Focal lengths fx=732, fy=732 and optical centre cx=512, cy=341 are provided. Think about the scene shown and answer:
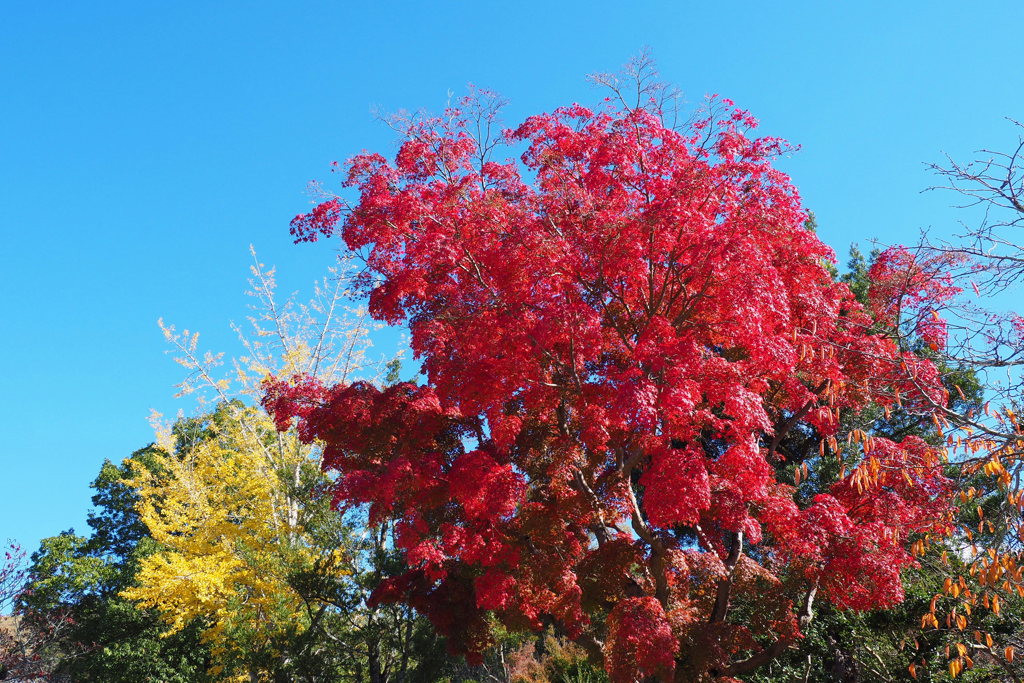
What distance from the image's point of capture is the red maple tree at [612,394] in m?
7.98

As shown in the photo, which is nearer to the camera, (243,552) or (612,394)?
(612,394)

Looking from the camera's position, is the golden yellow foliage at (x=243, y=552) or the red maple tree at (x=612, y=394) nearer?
the red maple tree at (x=612, y=394)

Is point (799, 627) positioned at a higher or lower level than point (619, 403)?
lower

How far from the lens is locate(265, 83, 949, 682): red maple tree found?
7980 mm

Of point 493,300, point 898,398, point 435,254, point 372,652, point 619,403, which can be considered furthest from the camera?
point 372,652

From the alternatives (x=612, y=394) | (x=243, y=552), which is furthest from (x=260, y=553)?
(x=612, y=394)

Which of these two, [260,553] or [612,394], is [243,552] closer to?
[260,553]

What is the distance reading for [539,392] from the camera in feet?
28.1

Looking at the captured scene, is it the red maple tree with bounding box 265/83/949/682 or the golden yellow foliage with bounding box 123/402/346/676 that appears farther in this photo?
the golden yellow foliage with bounding box 123/402/346/676

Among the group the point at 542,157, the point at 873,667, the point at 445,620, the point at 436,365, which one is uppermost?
the point at 542,157

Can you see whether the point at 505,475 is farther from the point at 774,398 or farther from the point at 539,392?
the point at 774,398

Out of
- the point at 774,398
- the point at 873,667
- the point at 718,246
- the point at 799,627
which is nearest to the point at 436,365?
the point at 718,246

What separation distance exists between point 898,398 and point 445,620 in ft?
25.7

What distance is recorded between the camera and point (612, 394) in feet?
27.2
